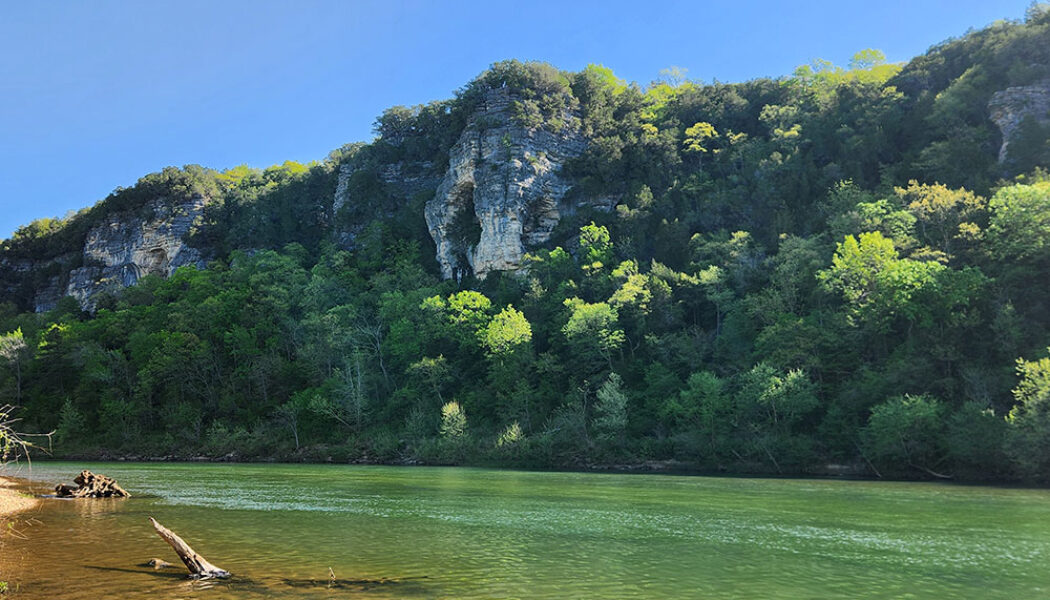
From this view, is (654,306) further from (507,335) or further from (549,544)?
(549,544)

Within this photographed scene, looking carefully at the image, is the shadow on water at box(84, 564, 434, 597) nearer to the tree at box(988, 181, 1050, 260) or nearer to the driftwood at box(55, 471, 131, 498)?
the driftwood at box(55, 471, 131, 498)

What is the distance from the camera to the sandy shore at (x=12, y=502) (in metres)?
19.1

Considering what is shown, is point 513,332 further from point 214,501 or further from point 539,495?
point 214,501

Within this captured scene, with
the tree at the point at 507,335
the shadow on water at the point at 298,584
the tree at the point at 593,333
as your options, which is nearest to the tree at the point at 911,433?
the tree at the point at 593,333

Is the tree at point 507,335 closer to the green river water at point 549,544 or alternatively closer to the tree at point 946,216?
the green river water at point 549,544

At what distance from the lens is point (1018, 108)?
51.7m

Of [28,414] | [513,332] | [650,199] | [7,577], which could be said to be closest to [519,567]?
[7,577]

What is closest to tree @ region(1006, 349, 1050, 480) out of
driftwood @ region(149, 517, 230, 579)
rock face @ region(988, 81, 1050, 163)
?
rock face @ region(988, 81, 1050, 163)

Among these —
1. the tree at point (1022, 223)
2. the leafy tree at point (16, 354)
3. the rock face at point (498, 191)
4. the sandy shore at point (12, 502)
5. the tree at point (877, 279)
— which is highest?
the rock face at point (498, 191)

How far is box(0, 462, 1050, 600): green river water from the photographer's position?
37.0ft

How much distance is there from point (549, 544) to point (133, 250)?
94.0 meters

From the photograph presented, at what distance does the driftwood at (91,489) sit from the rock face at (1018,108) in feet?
200

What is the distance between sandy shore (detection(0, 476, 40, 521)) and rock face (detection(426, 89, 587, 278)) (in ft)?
165

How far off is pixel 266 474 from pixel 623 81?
264 ft
